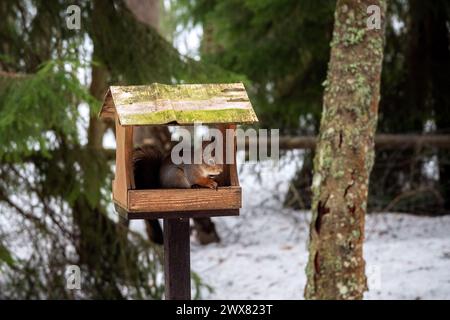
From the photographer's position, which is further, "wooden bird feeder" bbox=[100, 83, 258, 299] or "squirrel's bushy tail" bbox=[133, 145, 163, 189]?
"squirrel's bushy tail" bbox=[133, 145, 163, 189]

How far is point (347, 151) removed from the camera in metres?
4.36

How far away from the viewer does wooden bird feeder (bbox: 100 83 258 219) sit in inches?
108

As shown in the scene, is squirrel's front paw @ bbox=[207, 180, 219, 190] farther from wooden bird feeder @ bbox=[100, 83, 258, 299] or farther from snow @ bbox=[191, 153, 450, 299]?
snow @ bbox=[191, 153, 450, 299]

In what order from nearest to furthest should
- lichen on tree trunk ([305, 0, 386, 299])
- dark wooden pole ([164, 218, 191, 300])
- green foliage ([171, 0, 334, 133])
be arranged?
1. dark wooden pole ([164, 218, 191, 300])
2. lichen on tree trunk ([305, 0, 386, 299])
3. green foliage ([171, 0, 334, 133])

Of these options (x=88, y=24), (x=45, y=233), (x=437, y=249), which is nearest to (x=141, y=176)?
(x=88, y=24)

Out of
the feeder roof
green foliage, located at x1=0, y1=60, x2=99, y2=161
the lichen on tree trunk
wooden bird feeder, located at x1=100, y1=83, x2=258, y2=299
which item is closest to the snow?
the lichen on tree trunk

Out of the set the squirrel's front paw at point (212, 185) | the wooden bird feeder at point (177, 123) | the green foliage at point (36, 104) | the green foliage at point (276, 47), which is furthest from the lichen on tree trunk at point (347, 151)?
the green foliage at point (276, 47)

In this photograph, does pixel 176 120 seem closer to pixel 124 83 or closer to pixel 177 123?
pixel 177 123

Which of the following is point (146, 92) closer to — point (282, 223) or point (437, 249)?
point (437, 249)

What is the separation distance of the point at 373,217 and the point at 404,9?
220cm

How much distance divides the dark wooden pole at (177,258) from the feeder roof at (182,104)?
451 millimetres

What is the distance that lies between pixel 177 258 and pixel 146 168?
379 millimetres

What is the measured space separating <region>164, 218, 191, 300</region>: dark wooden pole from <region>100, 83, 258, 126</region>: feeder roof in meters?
0.45

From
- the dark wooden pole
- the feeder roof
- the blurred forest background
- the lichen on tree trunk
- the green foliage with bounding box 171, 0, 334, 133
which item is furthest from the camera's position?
the green foliage with bounding box 171, 0, 334, 133
